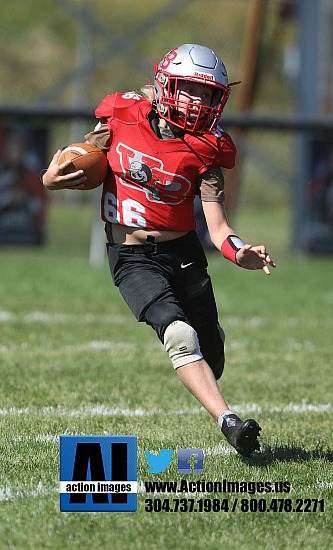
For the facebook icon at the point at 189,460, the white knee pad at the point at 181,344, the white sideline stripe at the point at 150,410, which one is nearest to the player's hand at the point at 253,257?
the white knee pad at the point at 181,344

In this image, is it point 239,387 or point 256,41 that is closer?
point 239,387

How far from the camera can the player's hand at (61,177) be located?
442 centimetres

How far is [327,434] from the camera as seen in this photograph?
4.74 metres

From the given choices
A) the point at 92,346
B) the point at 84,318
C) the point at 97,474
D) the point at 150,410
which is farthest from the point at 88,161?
the point at 84,318

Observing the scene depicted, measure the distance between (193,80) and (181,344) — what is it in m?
1.11

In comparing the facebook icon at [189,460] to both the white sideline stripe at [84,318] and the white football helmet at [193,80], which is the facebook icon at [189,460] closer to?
the white football helmet at [193,80]

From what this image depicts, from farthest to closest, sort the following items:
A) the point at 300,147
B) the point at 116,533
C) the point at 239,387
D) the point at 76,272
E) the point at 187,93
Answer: the point at 300,147
the point at 76,272
the point at 239,387
the point at 187,93
the point at 116,533

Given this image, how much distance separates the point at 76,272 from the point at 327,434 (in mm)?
6054

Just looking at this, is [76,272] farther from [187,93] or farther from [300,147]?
[187,93]

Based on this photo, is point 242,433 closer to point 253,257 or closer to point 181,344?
point 181,344

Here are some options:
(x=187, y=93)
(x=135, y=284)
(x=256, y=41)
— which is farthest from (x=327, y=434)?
(x=256, y=41)

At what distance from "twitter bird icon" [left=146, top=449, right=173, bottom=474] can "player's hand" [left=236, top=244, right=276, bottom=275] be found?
0.81 metres

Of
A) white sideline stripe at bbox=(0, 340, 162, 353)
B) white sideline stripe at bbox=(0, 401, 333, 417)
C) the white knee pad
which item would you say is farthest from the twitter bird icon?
white sideline stripe at bbox=(0, 340, 162, 353)

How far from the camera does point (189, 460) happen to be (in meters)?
3.93
